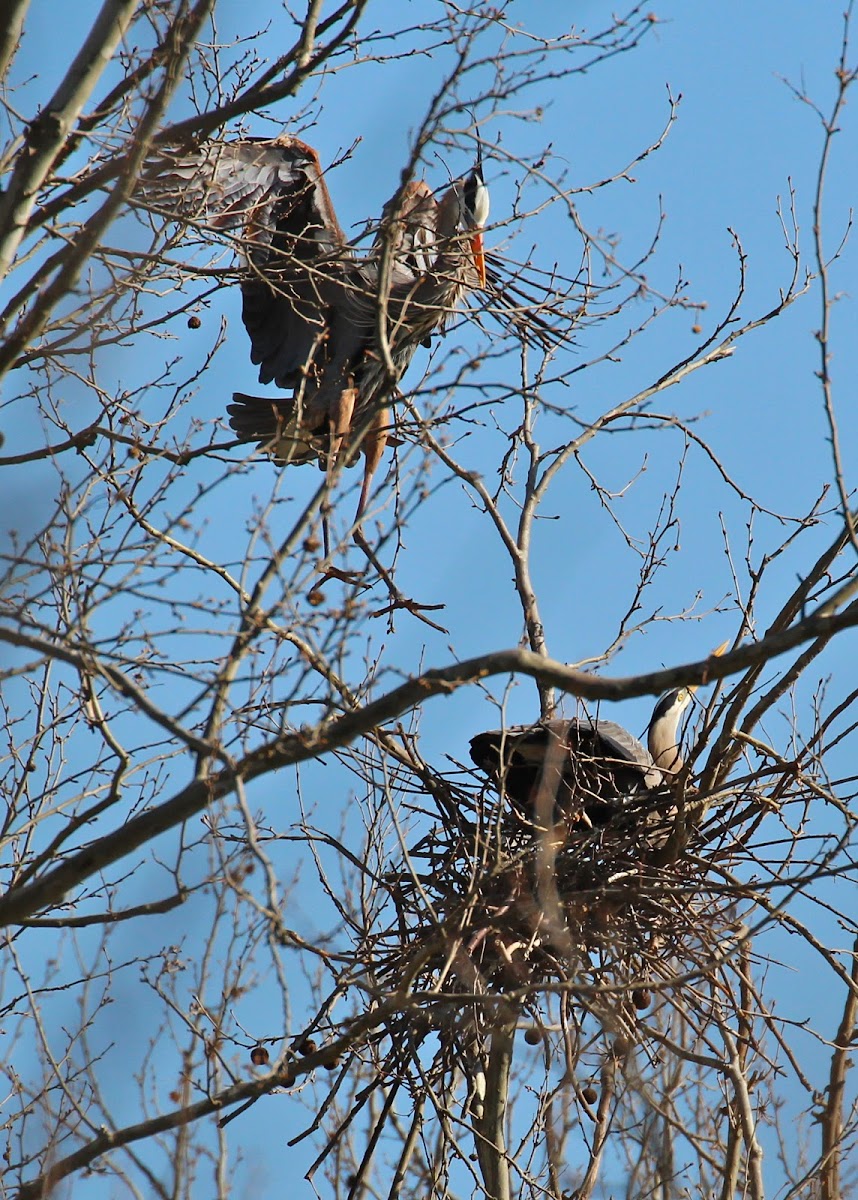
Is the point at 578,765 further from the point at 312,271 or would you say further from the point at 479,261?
the point at 312,271

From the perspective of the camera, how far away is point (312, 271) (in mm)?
4137

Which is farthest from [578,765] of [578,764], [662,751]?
[662,751]

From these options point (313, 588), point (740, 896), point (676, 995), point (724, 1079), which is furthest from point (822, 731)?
point (313, 588)

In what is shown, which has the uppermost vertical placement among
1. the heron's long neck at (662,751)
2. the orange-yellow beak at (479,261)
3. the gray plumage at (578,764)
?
the orange-yellow beak at (479,261)

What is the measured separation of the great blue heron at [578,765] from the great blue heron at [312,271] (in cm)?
115

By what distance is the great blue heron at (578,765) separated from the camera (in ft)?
15.3

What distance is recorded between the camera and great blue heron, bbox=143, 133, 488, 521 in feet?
14.0

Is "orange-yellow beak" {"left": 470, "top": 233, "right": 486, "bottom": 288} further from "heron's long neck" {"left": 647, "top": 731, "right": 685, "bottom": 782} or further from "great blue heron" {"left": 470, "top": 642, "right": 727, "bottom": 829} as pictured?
"heron's long neck" {"left": 647, "top": 731, "right": 685, "bottom": 782}

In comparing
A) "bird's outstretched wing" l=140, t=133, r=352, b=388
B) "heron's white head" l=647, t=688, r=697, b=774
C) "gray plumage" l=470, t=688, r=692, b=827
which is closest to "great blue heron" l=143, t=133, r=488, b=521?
"bird's outstretched wing" l=140, t=133, r=352, b=388

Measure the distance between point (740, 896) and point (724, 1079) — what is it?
3.40 ft

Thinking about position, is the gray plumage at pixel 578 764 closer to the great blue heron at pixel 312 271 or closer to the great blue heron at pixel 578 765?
the great blue heron at pixel 578 765

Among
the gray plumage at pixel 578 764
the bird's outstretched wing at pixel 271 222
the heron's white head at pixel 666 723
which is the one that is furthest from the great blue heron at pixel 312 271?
the heron's white head at pixel 666 723

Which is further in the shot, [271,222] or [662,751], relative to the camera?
[662,751]

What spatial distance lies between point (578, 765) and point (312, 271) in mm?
1899
